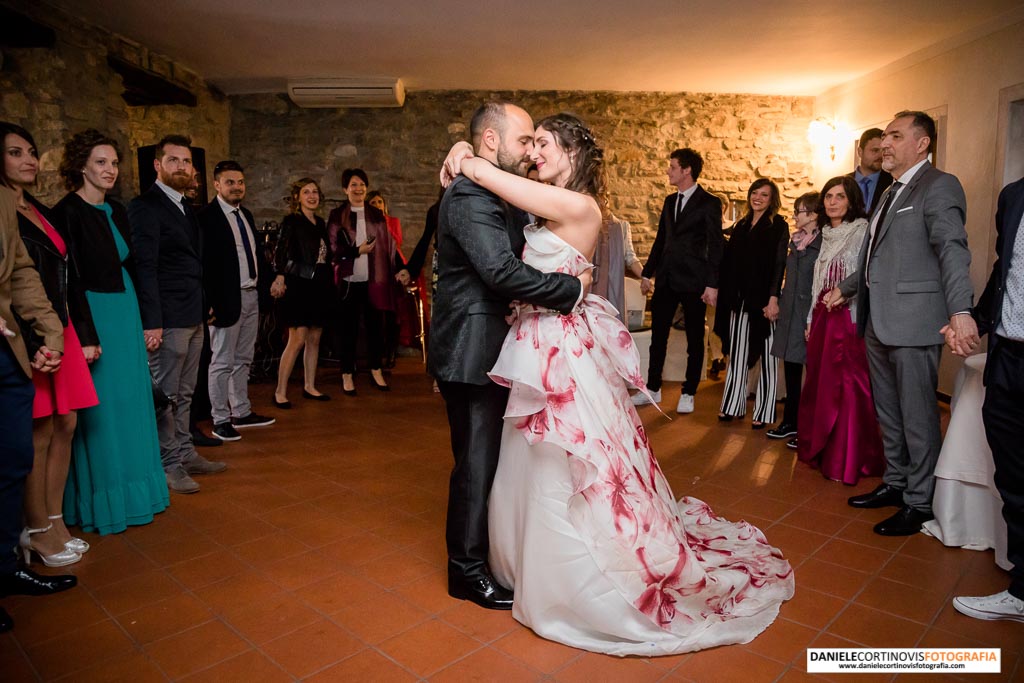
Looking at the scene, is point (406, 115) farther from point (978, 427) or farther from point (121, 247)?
point (978, 427)

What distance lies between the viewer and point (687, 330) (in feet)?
17.0

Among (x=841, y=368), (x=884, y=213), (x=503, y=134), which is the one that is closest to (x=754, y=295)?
(x=841, y=368)

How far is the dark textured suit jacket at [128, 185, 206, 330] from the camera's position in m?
3.18

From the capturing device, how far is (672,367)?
20.6ft

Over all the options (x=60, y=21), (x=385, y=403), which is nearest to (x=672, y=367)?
(x=385, y=403)

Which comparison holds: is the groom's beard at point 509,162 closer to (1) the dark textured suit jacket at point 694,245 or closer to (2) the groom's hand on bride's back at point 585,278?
(2) the groom's hand on bride's back at point 585,278

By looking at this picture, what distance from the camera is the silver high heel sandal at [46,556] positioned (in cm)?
259

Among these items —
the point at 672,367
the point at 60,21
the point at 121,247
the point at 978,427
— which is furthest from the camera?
the point at 672,367

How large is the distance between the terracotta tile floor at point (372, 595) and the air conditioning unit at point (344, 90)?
4695 mm

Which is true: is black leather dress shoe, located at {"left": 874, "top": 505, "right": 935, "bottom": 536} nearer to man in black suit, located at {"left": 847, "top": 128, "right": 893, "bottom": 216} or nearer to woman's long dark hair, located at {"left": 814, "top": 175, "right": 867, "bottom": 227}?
woman's long dark hair, located at {"left": 814, "top": 175, "right": 867, "bottom": 227}

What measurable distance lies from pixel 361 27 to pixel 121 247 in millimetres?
3268

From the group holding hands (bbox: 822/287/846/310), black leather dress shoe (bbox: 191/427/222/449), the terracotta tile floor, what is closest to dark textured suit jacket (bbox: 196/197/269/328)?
black leather dress shoe (bbox: 191/427/222/449)

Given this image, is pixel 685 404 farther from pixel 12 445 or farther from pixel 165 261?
pixel 12 445

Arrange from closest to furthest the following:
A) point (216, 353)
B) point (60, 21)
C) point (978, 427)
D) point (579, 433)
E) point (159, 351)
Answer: point (579, 433), point (978, 427), point (159, 351), point (216, 353), point (60, 21)
